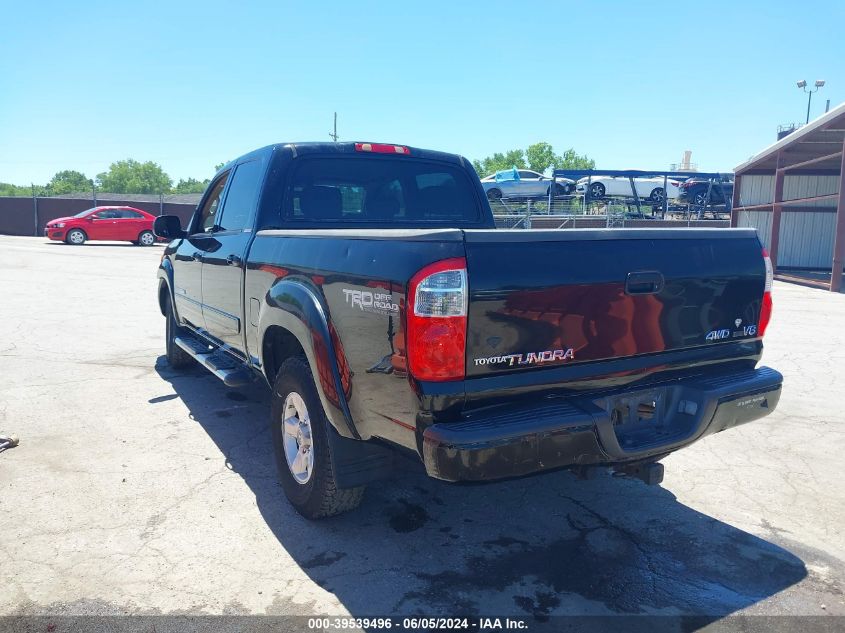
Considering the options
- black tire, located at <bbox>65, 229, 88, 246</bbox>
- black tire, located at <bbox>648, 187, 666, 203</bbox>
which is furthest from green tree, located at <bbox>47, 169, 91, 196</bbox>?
black tire, located at <bbox>648, 187, 666, 203</bbox>

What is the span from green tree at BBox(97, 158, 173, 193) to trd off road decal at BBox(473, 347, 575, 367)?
405ft

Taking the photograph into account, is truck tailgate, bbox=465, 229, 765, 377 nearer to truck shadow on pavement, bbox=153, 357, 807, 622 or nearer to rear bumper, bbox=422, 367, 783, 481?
rear bumper, bbox=422, 367, 783, 481

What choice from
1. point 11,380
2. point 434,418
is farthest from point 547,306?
point 11,380

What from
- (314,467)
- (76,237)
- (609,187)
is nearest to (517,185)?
(609,187)

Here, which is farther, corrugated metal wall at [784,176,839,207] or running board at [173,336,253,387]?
corrugated metal wall at [784,176,839,207]

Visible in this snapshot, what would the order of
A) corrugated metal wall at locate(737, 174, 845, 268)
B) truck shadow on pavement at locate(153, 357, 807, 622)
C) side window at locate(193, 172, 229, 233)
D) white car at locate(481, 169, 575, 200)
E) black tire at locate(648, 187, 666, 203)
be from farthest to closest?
black tire at locate(648, 187, 666, 203) → white car at locate(481, 169, 575, 200) → corrugated metal wall at locate(737, 174, 845, 268) → side window at locate(193, 172, 229, 233) → truck shadow on pavement at locate(153, 357, 807, 622)

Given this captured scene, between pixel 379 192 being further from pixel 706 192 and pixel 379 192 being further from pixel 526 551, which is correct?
pixel 706 192

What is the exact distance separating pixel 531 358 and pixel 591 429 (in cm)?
39

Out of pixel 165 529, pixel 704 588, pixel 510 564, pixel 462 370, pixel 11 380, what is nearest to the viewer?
pixel 462 370

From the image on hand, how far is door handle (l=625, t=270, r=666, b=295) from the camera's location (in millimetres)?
2967

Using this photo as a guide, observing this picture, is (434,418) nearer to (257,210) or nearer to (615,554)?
(615,554)

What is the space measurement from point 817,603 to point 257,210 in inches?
146

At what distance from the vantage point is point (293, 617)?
2.78 meters

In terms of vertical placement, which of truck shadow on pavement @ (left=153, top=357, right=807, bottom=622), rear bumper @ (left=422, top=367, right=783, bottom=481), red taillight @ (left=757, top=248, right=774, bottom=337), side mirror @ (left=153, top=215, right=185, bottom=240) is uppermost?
side mirror @ (left=153, top=215, right=185, bottom=240)
